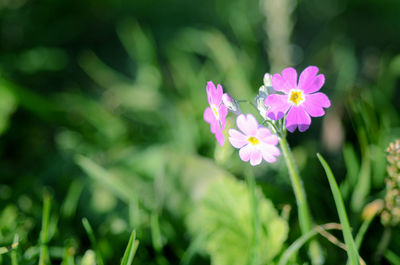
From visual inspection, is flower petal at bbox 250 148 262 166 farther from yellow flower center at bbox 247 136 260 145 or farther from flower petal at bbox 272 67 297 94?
flower petal at bbox 272 67 297 94

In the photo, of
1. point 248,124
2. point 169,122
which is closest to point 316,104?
point 248,124

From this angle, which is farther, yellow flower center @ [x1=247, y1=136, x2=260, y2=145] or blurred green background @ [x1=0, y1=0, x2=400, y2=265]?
blurred green background @ [x1=0, y1=0, x2=400, y2=265]

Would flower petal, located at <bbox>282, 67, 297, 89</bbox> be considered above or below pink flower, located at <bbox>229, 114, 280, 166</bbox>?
above

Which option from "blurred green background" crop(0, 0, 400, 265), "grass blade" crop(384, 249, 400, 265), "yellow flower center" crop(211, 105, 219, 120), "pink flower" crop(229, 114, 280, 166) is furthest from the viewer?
"blurred green background" crop(0, 0, 400, 265)

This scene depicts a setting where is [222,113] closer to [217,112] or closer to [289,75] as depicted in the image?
[217,112]

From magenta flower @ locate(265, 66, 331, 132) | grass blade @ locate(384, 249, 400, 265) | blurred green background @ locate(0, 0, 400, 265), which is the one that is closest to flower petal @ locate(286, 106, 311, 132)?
magenta flower @ locate(265, 66, 331, 132)

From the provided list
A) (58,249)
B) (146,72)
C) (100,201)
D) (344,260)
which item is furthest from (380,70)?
(58,249)

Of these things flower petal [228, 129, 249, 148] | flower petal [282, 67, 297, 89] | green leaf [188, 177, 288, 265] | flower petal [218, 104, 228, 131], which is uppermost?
flower petal [282, 67, 297, 89]

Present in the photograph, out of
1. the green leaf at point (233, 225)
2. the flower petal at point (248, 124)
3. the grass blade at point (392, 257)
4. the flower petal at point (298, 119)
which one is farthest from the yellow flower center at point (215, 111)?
the grass blade at point (392, 257)
